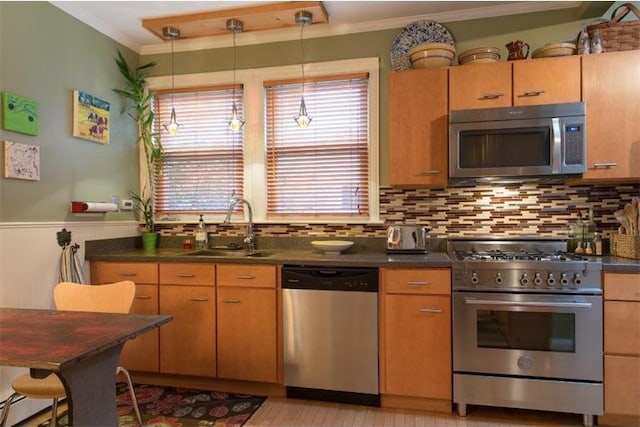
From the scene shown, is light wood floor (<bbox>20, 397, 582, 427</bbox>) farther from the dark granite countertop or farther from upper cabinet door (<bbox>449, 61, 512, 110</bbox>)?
upper cabinet door (<bbox>449, 61, 512, 110</bbox>)

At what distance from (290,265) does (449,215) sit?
4.01ft

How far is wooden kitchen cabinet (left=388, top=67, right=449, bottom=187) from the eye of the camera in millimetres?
2475

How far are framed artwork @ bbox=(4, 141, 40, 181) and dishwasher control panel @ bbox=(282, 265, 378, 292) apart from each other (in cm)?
161

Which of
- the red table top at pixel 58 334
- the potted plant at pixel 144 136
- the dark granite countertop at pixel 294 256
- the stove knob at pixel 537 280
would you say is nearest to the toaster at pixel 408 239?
the dark granite countertop at pixel 294 256

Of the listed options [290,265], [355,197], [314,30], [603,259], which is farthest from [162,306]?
[603,259]

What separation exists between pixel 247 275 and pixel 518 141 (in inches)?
74.2

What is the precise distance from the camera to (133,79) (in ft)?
10.4

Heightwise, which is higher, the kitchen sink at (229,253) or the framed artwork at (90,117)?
the framed artwork at (90,117)

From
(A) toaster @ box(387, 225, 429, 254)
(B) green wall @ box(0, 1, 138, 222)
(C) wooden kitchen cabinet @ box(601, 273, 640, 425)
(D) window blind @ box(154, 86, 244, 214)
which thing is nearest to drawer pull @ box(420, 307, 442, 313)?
(A) toaster @ box(387, 225, 429, 254)

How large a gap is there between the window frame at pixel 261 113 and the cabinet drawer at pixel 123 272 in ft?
2.18

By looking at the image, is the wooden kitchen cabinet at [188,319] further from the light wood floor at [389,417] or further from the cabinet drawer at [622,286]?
the cabinet drawer at [622,286]

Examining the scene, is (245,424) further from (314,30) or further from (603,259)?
(314,30)

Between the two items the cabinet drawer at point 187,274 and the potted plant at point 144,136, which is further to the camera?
the potted plant at point 144,136

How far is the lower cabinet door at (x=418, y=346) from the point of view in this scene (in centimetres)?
223
